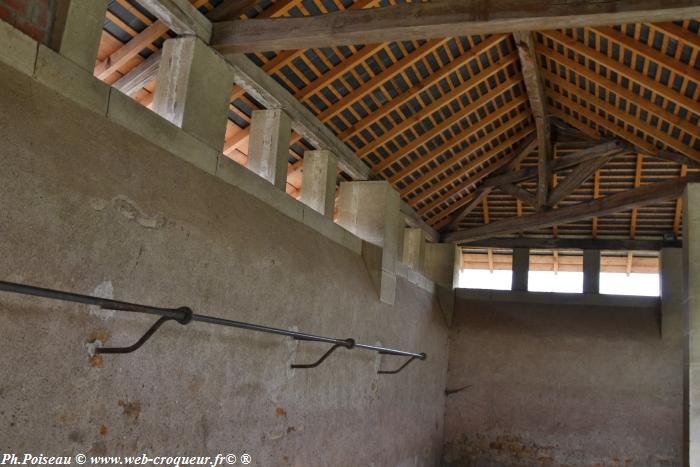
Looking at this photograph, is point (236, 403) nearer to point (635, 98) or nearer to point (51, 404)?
point (51, 404)

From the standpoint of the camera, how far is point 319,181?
7520mm

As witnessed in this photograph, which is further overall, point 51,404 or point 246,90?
point 246,90

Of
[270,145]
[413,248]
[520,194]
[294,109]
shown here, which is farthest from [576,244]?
[270,145]

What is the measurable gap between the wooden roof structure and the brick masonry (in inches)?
48.4

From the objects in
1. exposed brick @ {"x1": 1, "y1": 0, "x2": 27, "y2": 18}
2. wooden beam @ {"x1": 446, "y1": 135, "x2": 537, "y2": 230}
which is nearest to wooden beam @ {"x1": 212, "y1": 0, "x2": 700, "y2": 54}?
exposed brick @ {"x1": 1, "y1": 0, "x2": 27, "y2": 18}

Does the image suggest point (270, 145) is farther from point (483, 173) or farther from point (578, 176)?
point (578, 176)

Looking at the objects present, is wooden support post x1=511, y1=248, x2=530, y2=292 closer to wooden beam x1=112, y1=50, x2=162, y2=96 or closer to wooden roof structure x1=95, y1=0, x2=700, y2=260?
wooden roof structure x1=95, y1=0, x2=700, y2=260

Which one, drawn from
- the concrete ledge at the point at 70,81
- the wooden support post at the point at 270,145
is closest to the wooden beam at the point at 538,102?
the wooden support post at the point at 270,145

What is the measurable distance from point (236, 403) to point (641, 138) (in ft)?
23.1

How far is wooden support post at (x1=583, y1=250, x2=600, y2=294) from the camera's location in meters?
11.7

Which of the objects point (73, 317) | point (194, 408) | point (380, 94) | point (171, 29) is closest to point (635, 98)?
point (380, 94)

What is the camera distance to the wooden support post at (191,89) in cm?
505

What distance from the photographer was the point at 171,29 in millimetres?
5133

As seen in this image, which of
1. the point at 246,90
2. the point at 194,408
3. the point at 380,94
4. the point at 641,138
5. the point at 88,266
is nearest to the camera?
A: the point at 88,266
